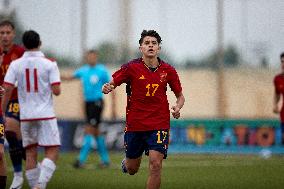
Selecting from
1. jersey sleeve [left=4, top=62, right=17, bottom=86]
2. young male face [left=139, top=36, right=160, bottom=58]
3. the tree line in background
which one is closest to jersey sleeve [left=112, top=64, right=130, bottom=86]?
young male face [left=139, top=36, right=160, bottom=58]

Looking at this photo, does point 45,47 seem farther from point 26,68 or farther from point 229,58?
point 26,68

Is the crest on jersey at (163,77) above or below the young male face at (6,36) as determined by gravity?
below

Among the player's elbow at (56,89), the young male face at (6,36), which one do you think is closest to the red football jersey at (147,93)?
the player's elbow at (56,89)

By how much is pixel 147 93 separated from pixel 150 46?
59 centimetres

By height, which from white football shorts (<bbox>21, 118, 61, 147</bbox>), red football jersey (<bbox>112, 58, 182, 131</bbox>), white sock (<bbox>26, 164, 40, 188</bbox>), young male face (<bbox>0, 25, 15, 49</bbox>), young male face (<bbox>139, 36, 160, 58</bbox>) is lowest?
white sock (<bbox>26, 164, 40, 188</bbox>)

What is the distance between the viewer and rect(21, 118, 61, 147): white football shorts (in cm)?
1165

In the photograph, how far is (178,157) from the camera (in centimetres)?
2259

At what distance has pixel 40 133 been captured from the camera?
11.7 metres

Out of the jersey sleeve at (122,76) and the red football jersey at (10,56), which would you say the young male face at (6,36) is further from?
the jersey sleeve at (122,76)

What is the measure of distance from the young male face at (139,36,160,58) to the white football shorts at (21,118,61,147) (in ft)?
5.53

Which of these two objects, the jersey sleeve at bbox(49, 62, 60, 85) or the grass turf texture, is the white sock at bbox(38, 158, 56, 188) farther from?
the grass turf texture

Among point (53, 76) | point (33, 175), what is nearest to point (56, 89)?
point (53, 76)

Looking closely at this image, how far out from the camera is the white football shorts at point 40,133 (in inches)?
459

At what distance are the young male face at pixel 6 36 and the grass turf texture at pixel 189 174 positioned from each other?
2.25 m
